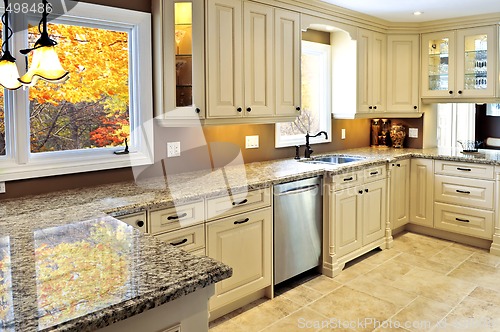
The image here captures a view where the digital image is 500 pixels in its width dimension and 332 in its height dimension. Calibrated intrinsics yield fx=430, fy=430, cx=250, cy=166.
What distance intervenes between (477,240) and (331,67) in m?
2.35

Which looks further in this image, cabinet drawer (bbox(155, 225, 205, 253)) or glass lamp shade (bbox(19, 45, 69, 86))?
cabinet drawer (bbox(155, 225, 205, 253))

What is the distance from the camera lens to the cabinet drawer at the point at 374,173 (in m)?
3.97

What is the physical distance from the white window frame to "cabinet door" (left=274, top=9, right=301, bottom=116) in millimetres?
1104

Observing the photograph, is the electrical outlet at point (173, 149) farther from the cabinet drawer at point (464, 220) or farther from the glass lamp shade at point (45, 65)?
the cabinet drawer at point (464, 220)

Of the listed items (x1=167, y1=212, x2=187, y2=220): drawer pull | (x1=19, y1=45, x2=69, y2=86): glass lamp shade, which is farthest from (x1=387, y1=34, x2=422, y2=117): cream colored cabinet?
(x1=19, y1=45, x2=69, y2=86): glass lamp shade

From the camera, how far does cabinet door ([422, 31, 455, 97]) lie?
477cm

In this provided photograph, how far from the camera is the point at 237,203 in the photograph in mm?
2881

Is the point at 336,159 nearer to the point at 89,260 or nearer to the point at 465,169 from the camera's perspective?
the point at 465,169

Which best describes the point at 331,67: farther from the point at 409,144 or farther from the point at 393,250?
the point at 393,250

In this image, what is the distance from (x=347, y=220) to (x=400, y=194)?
1.19 m

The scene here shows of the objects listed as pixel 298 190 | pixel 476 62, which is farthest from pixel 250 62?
pixel 476 62

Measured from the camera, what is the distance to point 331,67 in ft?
15.4

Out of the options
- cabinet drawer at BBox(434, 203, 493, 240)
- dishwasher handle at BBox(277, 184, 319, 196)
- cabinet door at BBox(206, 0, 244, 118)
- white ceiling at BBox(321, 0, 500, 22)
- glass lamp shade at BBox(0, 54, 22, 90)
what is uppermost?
white ceiling at BBox(321, 0, 500, 22)

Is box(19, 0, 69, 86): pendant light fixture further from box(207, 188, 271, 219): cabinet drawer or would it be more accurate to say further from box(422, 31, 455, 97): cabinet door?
box(422, 31, 455, 97): cabinet door
